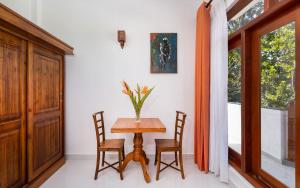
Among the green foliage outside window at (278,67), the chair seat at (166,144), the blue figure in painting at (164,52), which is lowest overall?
the chair seat at (166,144)

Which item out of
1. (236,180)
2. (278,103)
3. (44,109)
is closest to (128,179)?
(236,180)

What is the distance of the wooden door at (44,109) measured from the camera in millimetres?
2322

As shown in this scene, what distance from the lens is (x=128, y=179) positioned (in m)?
2.59

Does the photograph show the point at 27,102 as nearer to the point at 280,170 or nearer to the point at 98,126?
the point at 98,126

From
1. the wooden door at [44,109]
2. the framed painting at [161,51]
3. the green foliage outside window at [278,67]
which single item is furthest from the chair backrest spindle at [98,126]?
the green foliage outside window at [278,67]

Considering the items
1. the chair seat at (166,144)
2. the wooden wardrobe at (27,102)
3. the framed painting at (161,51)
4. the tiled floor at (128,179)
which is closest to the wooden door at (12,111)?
the wooden wardrobe at (27,102)

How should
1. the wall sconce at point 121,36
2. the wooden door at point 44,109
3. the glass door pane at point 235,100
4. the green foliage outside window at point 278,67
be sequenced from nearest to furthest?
the green foliage outside window at point 278,67
the wooden door at point 44,109
the glass door pane at point 235,100
the wall sconce at point 121,36

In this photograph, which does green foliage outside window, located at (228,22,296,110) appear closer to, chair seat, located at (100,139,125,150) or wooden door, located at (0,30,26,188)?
chair seat, located at (100,139,125,150)

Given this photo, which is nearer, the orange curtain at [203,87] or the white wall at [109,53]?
the orange curtain at [203,87]

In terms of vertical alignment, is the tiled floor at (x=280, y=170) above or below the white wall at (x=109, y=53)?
below

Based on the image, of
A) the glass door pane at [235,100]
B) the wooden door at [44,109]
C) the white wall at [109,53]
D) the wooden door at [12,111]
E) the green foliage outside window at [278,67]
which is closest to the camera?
the green foliage outside window at [278,67]

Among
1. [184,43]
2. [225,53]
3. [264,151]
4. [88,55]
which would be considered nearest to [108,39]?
[88,55]

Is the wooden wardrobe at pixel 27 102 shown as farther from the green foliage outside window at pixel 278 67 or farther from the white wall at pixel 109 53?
the green foliage outside window at pixel 278 67

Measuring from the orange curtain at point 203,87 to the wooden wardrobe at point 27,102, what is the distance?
218 centimetres
